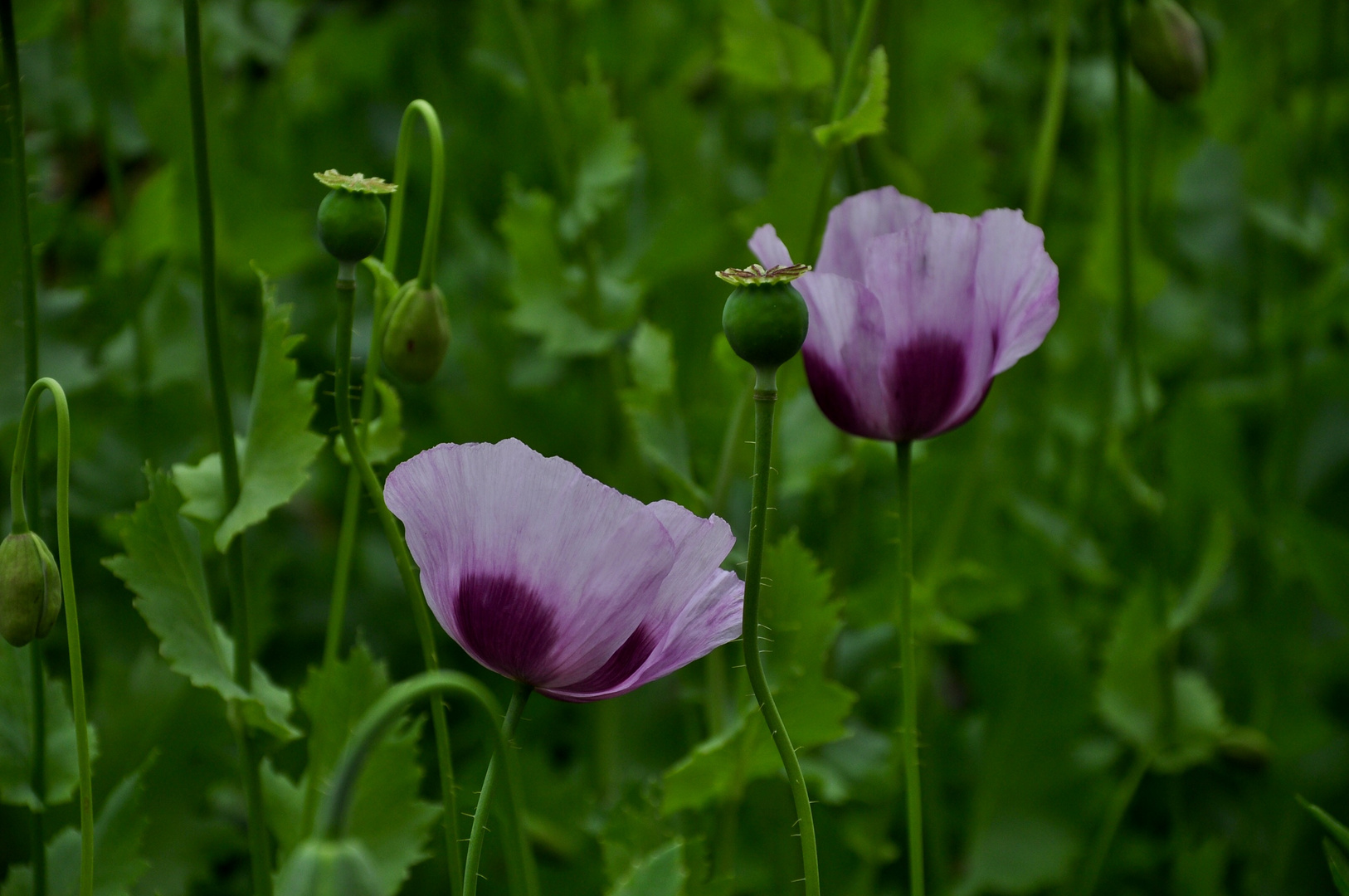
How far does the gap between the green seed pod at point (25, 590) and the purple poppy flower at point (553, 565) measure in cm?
12

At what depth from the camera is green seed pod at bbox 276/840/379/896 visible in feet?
0.76

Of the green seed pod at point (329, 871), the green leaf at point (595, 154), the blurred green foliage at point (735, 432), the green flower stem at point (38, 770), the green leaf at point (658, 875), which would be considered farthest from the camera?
the green leaf at point (595, 154)

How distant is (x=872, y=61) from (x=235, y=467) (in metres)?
0.27

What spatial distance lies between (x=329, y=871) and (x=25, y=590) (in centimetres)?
20

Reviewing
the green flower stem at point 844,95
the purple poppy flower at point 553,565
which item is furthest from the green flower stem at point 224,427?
the green flower stem at point 844,95

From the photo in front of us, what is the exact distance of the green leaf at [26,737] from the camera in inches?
18.6

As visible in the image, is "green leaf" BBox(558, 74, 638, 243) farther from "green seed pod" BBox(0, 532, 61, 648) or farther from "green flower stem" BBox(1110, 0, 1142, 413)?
"green seed pod" BBox(0, 532, 61, 648)

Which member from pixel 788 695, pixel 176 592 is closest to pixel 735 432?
pixel 788 695

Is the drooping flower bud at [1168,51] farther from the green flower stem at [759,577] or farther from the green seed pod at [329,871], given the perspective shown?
the green seed pod at [329,871]

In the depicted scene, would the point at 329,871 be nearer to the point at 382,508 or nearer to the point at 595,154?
the point at 382,508

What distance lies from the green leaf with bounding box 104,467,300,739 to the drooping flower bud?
490 mm

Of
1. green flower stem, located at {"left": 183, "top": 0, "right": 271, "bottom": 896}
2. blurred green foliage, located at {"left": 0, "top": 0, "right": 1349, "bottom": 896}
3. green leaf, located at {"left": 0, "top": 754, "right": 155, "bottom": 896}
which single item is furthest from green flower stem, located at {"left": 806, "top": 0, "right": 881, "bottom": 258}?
green leaf, located at {"left": 0, "top": 754, "right": 155, "bottom": 896}

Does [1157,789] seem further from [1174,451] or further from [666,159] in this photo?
[666,159]

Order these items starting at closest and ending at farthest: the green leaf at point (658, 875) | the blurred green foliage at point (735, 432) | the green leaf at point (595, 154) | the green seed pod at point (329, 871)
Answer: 1. the green seed pod at point (329, 871)
2. the green leaf at point (658, 875)
3. the blurred green foliage at point (735, 432)
4. the green leaf at point (595, 154)
